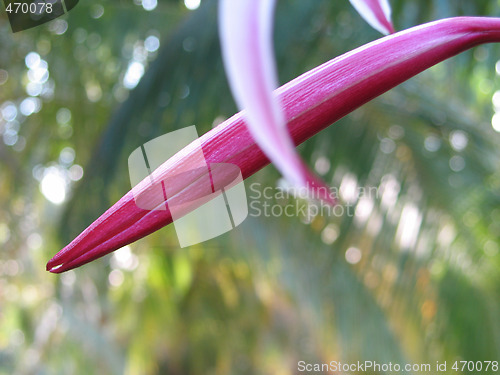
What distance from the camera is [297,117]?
0.15m

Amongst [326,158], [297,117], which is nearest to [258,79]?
[297,117]

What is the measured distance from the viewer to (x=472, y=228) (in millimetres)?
1562

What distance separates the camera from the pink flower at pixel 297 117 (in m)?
0.15

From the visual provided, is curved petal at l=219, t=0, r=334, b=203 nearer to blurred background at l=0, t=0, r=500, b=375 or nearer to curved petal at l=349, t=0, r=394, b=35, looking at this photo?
curved petal at l=349, t=0, r=394, b=35

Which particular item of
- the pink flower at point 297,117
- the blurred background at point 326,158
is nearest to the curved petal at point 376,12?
the pink flower at point 297,117

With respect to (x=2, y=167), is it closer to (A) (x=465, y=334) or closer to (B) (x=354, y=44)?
(B) (x=354, y=44)

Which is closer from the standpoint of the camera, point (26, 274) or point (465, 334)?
point (465, 334)

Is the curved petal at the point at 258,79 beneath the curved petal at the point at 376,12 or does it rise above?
above

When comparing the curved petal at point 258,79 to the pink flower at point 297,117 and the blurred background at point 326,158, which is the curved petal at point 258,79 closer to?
the pink flower at point 297,117

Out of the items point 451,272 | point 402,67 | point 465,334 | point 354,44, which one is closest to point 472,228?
point 451,272

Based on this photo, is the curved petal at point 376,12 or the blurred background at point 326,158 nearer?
the curved petal at point 376,12

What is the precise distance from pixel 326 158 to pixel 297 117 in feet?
4.29

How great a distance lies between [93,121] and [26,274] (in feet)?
5.04

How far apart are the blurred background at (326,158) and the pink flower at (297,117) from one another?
34.3 inches
